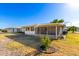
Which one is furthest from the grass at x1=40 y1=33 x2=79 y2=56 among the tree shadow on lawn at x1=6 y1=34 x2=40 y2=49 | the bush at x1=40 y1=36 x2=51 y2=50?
the tree shadow on lawn at x1=6 y1=34 x2=40 y2=49

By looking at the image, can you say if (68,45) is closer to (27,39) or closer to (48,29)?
(48,29)

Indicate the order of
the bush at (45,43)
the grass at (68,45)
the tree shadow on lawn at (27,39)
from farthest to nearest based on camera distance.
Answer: the tree shadow on lawn at (27,39), the bush at (45,43), the grass at (68,45)

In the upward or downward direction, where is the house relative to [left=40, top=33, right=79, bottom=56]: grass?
upward

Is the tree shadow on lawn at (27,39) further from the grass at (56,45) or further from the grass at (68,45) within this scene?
the grass at (68,45)

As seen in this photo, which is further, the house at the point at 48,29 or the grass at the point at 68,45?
the house at the point at 48,29

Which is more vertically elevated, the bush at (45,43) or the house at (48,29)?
the house at (48,29)

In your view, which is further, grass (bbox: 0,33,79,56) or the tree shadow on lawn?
the tree shadow on lawn

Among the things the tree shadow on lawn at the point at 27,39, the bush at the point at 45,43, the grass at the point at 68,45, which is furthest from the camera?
the tree shadow on lawn at the point at 27,39

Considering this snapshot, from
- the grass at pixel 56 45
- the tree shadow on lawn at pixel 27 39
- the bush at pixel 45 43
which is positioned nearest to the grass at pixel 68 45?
the grass at pixel 56 45

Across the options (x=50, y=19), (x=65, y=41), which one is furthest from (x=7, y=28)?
(x=65, y=41)

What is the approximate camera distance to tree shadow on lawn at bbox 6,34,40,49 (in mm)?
5488

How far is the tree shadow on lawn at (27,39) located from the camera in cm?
549

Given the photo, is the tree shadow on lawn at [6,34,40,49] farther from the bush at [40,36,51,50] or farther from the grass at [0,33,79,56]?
the bush at [40,36,51,50]

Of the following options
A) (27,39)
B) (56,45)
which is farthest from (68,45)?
(27,39)
